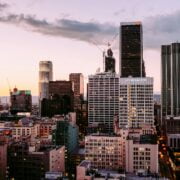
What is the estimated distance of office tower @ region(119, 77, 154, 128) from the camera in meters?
168

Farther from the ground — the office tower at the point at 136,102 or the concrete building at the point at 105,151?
the office tower at the point at 136,102

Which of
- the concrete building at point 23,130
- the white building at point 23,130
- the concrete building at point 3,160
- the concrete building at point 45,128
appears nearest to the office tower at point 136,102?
the concrete building at point 45,128

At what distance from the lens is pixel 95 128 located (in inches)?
6634

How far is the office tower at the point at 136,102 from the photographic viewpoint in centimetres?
16762

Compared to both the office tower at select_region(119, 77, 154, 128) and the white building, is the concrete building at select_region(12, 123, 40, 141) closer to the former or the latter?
the white building

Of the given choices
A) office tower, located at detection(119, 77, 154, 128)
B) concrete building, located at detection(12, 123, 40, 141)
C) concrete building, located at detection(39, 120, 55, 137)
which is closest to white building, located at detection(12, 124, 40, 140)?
concrete building, located at detection(12, 123, 40, 141)

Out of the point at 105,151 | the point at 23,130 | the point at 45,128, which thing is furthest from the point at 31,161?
the point at 45,128

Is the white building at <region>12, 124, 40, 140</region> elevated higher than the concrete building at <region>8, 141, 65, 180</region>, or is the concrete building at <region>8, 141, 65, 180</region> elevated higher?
the white building at <region>12, 124, 40, 140</region>

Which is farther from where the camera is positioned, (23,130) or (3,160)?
(23,130)

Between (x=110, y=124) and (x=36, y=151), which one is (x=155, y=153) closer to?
(x=36, y=151)

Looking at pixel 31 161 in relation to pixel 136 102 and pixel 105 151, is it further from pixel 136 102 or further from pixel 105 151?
pixel 136 102

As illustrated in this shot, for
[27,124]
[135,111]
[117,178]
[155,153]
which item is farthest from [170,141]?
[117,178]

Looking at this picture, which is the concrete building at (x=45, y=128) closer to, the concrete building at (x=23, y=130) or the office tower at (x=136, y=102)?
the concrete building at (x=23, y=130)

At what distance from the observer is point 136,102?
169 m
